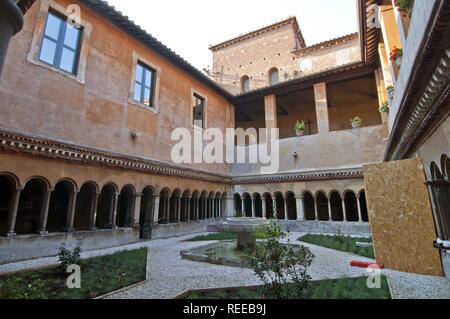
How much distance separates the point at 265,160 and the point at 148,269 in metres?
10.4

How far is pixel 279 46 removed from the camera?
63.9 ft

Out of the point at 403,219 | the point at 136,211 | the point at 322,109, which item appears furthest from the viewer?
the point at 322,109

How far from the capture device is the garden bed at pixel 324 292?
402 centimetres

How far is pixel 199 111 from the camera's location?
14.7 m

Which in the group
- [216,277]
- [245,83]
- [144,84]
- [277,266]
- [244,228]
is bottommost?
[216,277]

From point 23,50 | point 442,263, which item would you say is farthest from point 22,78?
point 442,263

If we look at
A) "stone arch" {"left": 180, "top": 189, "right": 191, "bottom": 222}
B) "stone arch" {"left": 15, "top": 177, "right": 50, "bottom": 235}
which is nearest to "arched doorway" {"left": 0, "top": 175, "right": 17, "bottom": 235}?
"stone arch" {"left": 15, "top": 177, "right": 50, "bottom": 235}

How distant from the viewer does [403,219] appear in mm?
5844

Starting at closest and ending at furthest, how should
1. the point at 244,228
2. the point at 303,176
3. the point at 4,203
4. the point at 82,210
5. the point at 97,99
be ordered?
the point at 244,228
the point at 4,203
the point at 97,99
the point at 82,210
the point at 303,176

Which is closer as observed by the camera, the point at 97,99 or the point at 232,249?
the point at 232,249

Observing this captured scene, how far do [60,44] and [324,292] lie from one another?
34.2 feet

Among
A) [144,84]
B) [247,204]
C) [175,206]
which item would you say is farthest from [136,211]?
[247,204]

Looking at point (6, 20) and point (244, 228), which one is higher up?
point (6, 20)

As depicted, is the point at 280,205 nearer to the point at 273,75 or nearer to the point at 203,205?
the point at 203,205
